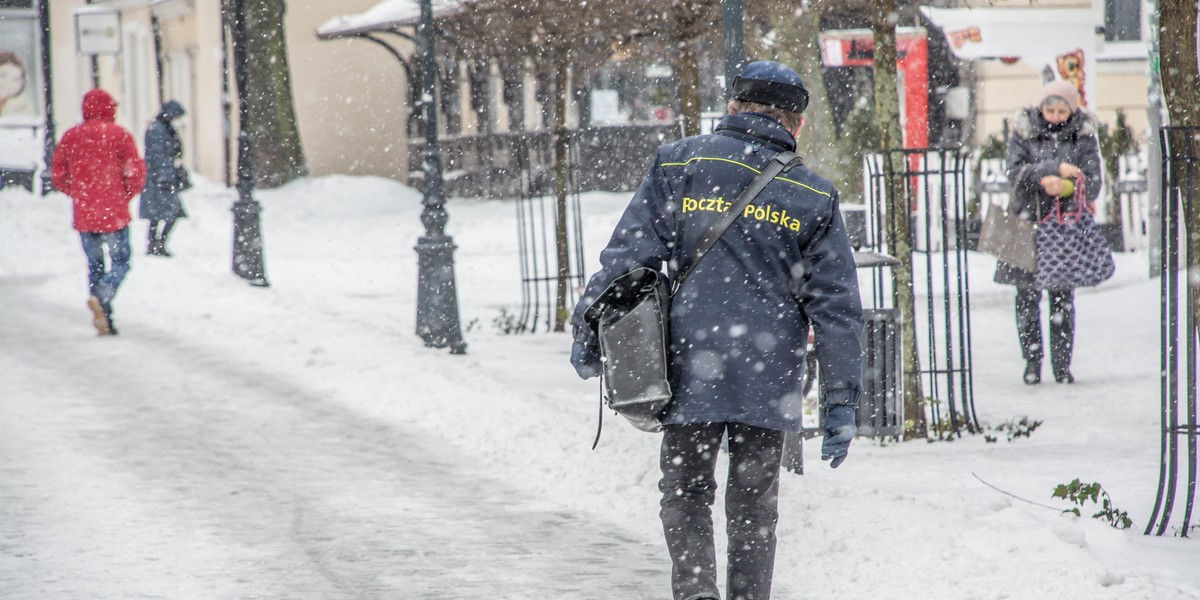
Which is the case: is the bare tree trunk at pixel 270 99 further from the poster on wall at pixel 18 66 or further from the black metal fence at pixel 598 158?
the poster on wall at pixel 18 66

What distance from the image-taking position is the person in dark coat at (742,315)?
14.0 feet

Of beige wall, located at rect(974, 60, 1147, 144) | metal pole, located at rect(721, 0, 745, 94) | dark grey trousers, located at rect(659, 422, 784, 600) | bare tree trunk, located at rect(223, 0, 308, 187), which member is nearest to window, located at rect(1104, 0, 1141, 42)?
beige wall, located at rect(974, 60, 1147, 144)

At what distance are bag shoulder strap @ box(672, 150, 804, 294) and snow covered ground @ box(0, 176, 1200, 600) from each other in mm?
1523

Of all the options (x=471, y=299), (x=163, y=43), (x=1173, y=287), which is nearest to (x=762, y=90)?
(x=1173, y=287)

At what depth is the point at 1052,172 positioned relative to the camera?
938 cm

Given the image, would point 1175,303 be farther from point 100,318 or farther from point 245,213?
point 245,213

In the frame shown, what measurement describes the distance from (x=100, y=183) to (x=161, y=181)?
7536 mm

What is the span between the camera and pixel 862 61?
1005 inches

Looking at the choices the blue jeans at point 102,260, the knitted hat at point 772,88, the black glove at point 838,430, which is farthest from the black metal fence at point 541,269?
the black glove at point 838,430

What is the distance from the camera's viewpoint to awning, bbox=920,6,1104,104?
21.1 metres

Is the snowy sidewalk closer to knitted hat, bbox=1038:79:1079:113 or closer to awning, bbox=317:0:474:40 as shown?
knitted hat, bbox=1038:79:1079:113

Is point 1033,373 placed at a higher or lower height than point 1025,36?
lower

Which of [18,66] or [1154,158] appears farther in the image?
[18,66]

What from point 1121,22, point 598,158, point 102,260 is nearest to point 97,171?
point 102,260
